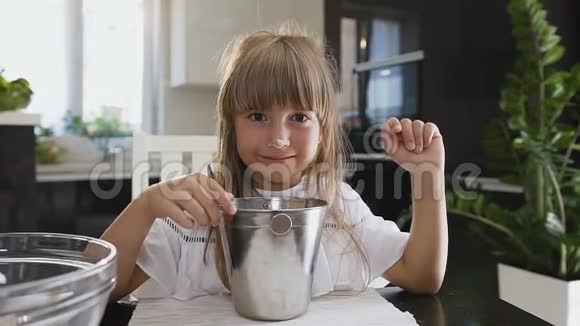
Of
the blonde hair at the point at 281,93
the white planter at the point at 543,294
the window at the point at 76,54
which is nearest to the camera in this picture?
the blonde hair at the point at 281,93

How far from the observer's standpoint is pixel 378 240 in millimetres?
726

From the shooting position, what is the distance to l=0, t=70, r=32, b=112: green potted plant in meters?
1.53

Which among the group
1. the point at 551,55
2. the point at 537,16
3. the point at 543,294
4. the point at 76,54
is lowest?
the point at 543,294

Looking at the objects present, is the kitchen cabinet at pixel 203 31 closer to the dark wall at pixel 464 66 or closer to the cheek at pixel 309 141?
the dark wall at pixel 464 66

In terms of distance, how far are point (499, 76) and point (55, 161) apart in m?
Result: 2.16

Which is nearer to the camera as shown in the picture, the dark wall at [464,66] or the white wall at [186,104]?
the dark wall at [464,66]

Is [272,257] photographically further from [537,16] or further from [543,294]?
[537,16]

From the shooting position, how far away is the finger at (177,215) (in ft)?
1.71

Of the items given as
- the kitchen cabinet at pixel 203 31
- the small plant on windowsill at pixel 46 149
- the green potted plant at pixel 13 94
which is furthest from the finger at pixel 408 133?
the small plant on windowsill at pixel 46 149

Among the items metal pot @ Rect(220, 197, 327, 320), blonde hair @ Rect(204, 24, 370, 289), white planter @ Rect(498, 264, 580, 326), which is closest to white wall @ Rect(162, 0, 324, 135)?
white planter @ Rect(498, 264, 580, 326)

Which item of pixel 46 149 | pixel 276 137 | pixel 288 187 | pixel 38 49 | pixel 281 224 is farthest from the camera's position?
pixel 38 49

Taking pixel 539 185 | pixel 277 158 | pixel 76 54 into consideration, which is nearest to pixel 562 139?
pixel 539 185

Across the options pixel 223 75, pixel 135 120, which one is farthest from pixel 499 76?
pixel 135 120

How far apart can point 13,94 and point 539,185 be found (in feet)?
5.55
